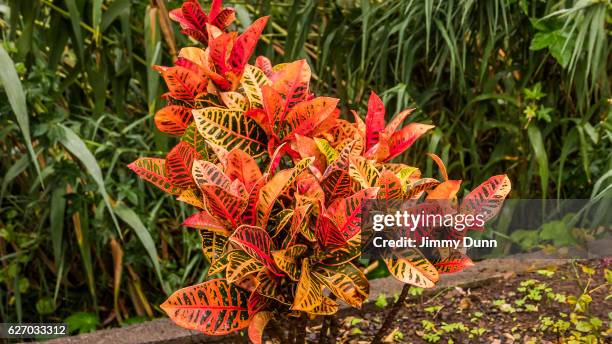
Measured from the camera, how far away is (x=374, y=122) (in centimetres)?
106

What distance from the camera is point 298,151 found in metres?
1.01

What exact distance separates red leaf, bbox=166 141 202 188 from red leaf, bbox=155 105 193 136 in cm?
10

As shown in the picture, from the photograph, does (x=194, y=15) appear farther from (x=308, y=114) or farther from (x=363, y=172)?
(x=363, y=172)

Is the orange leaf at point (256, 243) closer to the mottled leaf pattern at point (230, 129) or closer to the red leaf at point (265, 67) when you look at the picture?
the mottled leaf pattern at point (230, 129)

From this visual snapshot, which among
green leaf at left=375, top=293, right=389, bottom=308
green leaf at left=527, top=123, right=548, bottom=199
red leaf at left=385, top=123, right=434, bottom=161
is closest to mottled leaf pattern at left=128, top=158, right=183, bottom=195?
red leaf at left=385, top=123, right=434, bottom=161

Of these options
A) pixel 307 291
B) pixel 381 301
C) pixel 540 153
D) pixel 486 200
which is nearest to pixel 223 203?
pixel 307 291

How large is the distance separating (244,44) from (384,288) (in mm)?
946

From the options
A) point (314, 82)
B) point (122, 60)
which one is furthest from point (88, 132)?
point (314, 82)

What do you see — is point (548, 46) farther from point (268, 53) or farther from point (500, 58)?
point (268, 53)

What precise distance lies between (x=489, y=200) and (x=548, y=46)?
3.51ft

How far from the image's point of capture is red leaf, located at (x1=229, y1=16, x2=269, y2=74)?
3.68 feet

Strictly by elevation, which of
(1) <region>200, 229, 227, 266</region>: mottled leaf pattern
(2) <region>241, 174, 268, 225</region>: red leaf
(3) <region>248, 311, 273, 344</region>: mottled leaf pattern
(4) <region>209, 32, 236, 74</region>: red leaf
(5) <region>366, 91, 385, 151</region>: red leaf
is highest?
(4) <region>209, 32, 236, 74</region>: red leaf

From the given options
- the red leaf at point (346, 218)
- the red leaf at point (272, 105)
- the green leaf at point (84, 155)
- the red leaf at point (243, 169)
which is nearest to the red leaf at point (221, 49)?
the red leaf at point (272, 105)

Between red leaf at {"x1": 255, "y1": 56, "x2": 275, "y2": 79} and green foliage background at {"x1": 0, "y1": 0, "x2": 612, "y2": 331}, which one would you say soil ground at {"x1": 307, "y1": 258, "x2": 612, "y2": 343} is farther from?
red leaf at {"x1": 255, "y1": 56, "x2": 275, "y2": 79}
